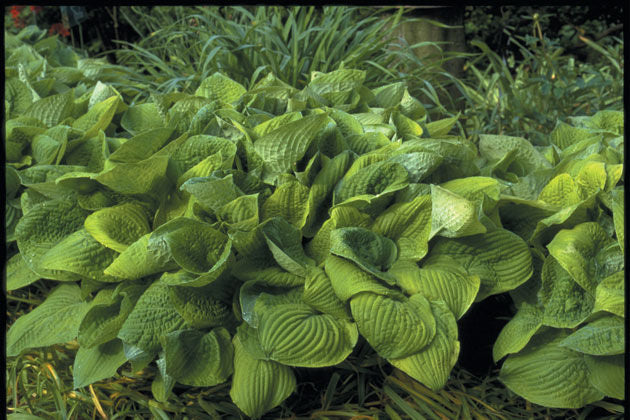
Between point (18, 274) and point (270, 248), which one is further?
point (18, 274)

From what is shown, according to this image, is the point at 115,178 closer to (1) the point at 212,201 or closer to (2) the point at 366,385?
(1) the point at 212,201

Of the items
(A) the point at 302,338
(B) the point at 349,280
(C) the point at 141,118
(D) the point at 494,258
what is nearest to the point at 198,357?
(A) the point at 302,338

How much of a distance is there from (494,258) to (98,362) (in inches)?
Answer: 42.1

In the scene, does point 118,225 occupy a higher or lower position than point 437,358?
higher

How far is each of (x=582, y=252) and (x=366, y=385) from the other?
0.65 meters

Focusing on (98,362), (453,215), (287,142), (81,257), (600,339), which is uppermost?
(287,142)

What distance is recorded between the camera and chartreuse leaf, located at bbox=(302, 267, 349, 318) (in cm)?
144

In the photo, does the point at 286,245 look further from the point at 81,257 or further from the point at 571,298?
the point at 571,298

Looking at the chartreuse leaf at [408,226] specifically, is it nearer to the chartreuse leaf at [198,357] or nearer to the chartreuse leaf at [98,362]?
the chartreuse leaf at [198,357]

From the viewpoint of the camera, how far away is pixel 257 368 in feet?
4.67

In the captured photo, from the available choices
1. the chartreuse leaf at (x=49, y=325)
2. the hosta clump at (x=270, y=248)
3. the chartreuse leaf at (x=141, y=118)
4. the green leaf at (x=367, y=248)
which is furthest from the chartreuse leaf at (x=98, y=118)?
the green leaf at (x=367, y=248)

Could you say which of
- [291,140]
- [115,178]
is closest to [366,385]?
[291,140]

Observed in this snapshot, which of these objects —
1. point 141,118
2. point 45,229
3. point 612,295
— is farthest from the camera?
point 141,118

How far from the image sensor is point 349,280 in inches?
54.9
